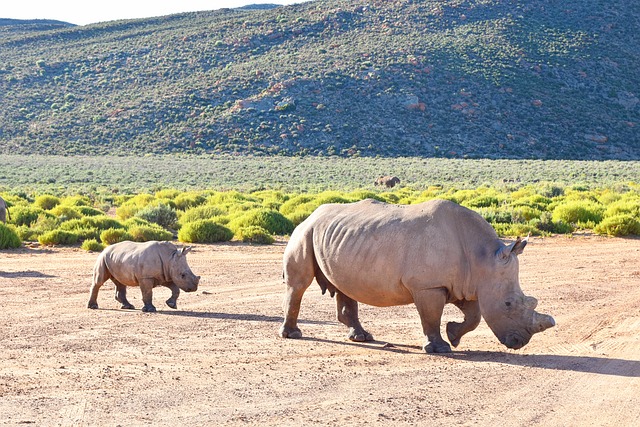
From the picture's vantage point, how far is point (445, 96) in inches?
2913

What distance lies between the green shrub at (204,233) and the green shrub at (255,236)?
0.38 meters

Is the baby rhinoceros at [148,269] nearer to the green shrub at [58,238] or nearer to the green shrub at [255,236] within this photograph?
the green shrub at [58,238]

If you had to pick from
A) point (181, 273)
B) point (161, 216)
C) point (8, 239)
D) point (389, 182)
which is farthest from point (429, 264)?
point (389, 182)

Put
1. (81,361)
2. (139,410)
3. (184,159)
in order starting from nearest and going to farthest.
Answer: (139,410) < (81,361) < (184,159)

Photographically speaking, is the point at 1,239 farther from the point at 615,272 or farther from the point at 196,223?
the point at 615,272

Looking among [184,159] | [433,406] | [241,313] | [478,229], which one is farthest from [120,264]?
[184,159]

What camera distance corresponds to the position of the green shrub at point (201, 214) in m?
27.5

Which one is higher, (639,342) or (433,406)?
(433,406)

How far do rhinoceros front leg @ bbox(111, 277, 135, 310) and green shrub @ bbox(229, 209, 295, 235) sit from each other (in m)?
11.0

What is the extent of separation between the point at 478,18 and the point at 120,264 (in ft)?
254

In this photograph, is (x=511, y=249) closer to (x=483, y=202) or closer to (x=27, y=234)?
(x=27, y=234)

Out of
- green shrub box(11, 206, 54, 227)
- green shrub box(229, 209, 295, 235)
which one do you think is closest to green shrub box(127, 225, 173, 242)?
green shrub box(229, 209, 295, 235)

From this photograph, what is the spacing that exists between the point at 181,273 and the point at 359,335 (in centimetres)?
321

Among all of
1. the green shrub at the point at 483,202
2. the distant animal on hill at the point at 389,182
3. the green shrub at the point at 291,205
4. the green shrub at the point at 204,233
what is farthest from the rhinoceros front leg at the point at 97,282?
the distant animal on hill at the point at 389,182
